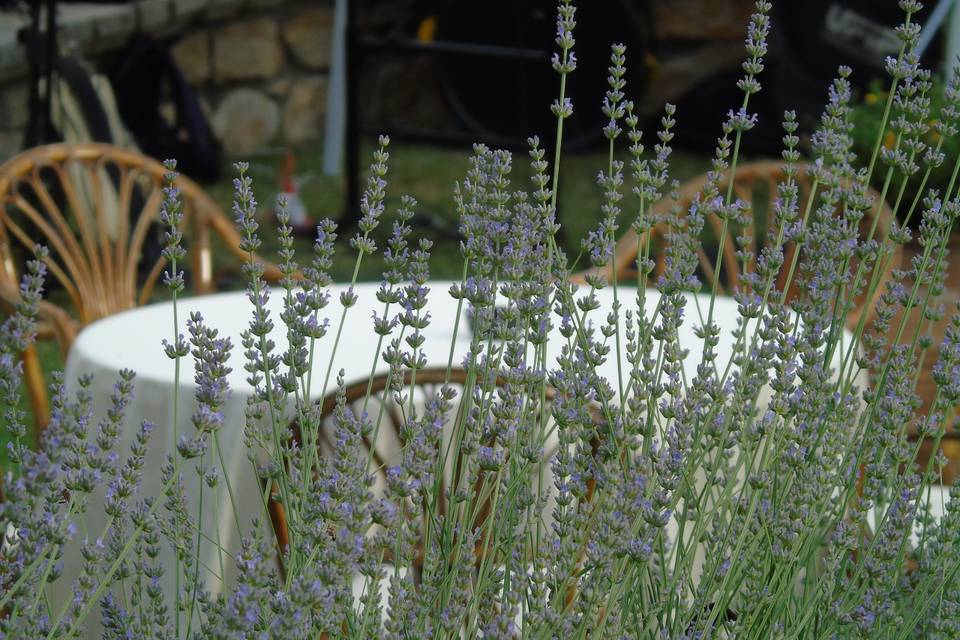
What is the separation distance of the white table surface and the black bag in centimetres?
450

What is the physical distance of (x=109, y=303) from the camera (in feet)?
12.1

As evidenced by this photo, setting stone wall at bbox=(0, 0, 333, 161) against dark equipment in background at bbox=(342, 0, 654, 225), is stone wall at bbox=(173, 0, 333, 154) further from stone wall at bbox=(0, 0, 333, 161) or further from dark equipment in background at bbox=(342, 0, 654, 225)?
dark equipment in background at bbox=(342, 0, 654, 225)

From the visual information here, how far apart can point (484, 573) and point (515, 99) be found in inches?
313

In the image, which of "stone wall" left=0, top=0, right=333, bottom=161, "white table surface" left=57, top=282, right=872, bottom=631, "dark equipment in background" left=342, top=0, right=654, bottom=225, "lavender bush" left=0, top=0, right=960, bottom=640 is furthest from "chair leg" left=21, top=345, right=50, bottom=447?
"dark equipment in background" left=342, top=0, right=654, bottom=225

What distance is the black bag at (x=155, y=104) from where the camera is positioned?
7234 mm

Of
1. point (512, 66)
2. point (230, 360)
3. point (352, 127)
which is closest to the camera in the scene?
point (230, 360)

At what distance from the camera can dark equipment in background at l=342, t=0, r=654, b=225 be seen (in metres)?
8.34

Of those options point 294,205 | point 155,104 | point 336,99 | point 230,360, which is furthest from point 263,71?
point 230,360

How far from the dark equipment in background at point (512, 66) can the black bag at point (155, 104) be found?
1.10 m

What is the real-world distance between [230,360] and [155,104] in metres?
5.01

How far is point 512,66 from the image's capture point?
8820 millimetres

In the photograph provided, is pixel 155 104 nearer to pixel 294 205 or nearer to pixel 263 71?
pixel 294 205

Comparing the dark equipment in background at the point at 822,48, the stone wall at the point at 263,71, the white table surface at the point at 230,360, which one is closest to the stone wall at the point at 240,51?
the stone wall at the point at 263,71

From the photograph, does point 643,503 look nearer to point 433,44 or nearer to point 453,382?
point 453,382
